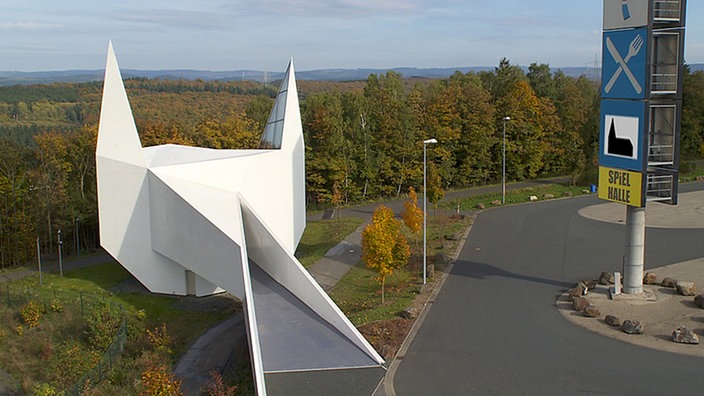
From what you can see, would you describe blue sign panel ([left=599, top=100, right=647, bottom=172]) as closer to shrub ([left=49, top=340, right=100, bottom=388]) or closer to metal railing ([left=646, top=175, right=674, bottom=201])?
metal railing ([left=646, top=175, right=674, bottom=201])

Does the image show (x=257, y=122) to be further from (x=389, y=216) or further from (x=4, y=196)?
(x=389, y=216)

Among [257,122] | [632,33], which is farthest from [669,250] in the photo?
[257,122]

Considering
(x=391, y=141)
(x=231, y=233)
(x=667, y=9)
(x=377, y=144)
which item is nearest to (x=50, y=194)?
(x=231, y=233)

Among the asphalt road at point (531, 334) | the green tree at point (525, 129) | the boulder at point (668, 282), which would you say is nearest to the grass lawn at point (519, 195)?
the green tree at point (525, 129)

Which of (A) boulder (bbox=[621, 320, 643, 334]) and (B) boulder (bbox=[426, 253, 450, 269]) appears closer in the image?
(A) boulder (bbox=[621, 320, 643, 334])

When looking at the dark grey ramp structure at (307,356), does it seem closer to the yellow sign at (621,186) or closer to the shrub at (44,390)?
the shrub at (44,390)

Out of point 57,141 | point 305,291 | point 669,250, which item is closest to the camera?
point 305,291

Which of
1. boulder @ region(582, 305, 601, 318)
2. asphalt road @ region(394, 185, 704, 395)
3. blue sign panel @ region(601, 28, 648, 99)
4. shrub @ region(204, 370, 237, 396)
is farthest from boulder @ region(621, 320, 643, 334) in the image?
shrub @ region(204, 370, 237, 396)
